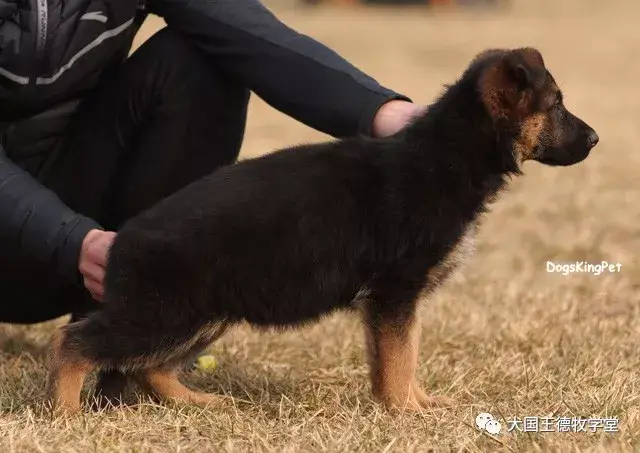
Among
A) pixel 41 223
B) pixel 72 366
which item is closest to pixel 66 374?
pixel 72 366

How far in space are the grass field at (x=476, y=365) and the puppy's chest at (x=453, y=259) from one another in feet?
0.62

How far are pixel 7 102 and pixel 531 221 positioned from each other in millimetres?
3931

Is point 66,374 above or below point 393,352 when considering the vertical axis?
below

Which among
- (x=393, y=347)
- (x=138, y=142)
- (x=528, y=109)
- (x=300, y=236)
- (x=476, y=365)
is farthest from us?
(x=476, y=365)

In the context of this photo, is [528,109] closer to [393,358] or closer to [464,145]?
[464,145]

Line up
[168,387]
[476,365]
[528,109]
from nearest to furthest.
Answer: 1. [528,109]
2. [168,387]
3. [476,365]

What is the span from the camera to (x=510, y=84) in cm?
323

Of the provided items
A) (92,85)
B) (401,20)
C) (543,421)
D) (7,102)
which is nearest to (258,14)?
(92,85)

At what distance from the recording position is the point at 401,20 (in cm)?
2431

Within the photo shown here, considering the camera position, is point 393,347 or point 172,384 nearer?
point 393,347

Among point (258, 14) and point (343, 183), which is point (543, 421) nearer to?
point (343, 183)

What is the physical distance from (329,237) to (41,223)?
2.95 feet

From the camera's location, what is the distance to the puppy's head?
3225mm

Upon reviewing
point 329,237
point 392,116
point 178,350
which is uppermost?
point 392,116
